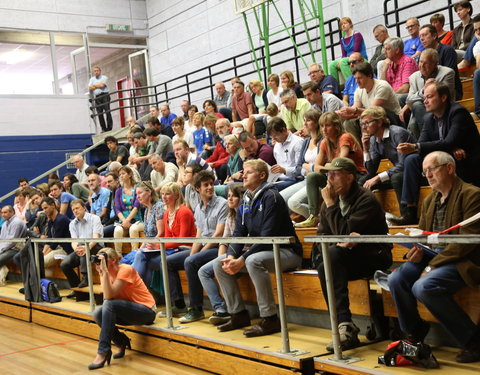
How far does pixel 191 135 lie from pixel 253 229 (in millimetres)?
4147

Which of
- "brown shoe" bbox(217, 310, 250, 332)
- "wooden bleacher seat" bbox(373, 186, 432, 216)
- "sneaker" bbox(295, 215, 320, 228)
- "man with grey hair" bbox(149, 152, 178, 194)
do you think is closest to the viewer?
"brown shoe" bbox(217, 310, 250, 332)

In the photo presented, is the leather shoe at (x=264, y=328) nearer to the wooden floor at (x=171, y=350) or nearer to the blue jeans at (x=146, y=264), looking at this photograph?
the wooden floor at (x=171, y=350)

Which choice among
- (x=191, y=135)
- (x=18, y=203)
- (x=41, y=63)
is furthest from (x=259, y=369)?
(x=41, y=63)

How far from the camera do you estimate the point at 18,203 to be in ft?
30.8

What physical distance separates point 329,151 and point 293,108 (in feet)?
5.97

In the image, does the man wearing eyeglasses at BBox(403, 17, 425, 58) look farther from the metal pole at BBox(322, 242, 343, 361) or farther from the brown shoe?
the metal pole at BBox(322, 242, 343, 361)

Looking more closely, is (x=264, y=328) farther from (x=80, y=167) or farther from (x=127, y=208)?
(x=80, y=167)

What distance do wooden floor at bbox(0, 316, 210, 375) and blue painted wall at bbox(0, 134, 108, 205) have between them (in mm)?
7078

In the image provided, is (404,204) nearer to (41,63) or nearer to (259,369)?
(259,369)

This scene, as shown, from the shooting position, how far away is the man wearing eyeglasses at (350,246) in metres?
3.50

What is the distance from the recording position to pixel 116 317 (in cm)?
480

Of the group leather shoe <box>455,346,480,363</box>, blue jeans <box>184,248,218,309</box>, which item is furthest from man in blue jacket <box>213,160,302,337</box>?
leather shoe <box>455,346,480,363</box>

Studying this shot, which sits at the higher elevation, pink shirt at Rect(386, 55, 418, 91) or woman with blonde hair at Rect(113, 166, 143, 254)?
pink shirt at Rect(386, 55, 418, 91)

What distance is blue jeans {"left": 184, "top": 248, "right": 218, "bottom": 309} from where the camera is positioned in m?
4.72
